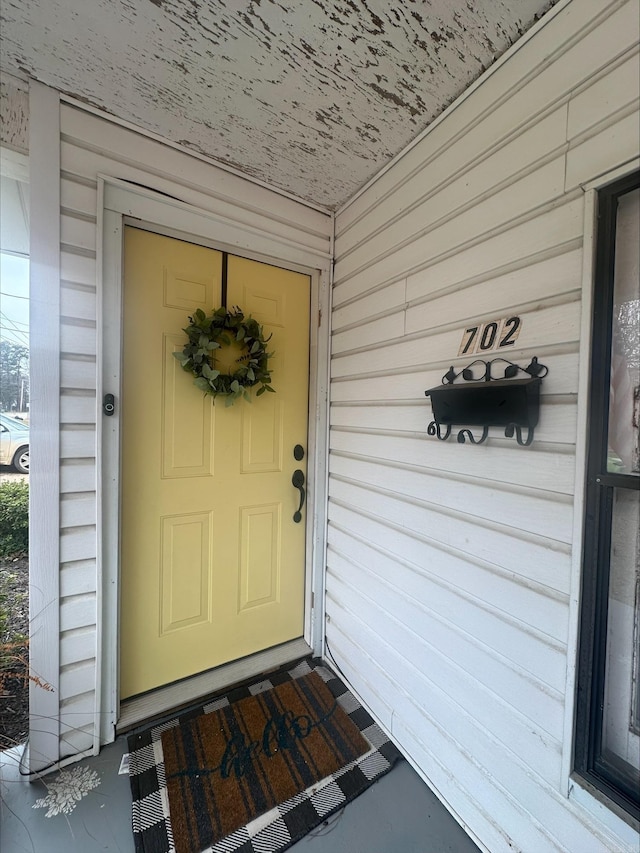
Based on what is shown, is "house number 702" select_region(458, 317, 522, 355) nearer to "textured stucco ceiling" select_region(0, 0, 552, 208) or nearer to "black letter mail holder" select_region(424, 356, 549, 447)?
"black letter mail holder" select_region(424, 356, 549, 447)

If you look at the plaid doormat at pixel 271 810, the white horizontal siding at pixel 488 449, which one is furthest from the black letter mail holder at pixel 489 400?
the plaid doormat at pixel 271 810

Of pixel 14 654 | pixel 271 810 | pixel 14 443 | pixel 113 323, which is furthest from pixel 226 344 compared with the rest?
pixel 271 810

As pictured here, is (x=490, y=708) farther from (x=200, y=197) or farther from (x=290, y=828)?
(x=200, y=197)

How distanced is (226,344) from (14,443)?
3.18ft

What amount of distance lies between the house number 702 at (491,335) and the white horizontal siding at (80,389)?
4.64 ft

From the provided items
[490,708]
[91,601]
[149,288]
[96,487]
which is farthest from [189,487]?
[490,708]

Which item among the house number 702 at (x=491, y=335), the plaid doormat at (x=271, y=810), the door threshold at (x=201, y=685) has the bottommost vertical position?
the plaid doormat at (x=271, y=810)

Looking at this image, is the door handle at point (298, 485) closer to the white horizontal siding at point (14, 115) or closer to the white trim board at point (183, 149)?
the white trim board at point (183, 149)

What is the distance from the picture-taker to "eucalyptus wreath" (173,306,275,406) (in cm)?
154

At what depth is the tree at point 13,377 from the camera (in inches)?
53.5

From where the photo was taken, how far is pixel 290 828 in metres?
1.12

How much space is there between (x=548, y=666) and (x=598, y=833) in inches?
14.2

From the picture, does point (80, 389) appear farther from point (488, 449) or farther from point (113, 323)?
point (488, 449)

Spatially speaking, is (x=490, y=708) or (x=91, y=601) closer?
(x=490, y=708)
